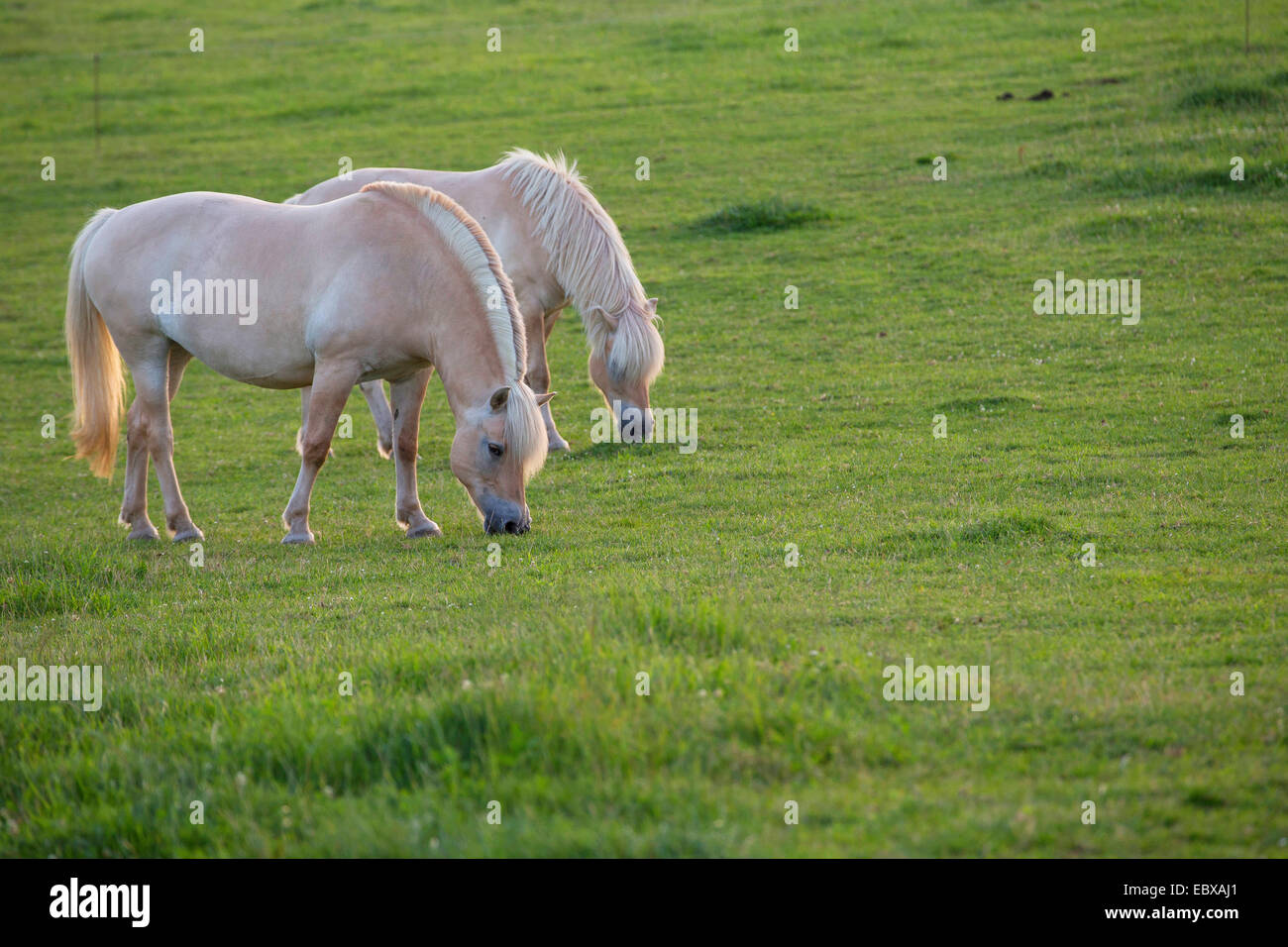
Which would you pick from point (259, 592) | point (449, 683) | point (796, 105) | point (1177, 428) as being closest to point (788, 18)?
point (796, 105)

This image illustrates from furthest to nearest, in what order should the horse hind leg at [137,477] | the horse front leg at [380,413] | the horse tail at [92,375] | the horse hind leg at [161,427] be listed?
the horse front leg at [380,413]
the horse tail at [92,375]
the horse hind leg at [137,477]
the horse hind leg at [161,427]

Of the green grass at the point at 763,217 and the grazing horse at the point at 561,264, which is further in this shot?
the green grass at the point at 763,217

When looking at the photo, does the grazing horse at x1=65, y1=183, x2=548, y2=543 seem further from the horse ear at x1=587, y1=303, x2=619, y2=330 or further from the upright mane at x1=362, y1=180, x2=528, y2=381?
the horse ear at x1=587, y1=303, x2=619, y2=330

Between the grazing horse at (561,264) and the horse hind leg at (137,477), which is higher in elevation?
the grazing horse at (561,264)

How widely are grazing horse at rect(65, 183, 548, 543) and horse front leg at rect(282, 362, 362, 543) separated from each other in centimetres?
1

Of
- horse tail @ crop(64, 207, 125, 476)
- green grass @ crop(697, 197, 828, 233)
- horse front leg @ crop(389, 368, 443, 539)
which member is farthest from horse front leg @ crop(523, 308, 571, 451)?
green grass @ crop(697, 197, 828, 233)

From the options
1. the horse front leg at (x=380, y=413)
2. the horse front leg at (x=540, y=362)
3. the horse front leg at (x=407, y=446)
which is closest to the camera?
the horse front leg at (x=407, y=446)

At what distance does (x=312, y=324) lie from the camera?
28.7 ft

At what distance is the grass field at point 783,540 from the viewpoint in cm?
448

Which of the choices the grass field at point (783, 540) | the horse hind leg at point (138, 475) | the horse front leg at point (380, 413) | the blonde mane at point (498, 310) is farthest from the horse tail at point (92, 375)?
the blonde mane at point (498, 310)

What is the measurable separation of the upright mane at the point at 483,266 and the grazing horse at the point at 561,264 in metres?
2.03

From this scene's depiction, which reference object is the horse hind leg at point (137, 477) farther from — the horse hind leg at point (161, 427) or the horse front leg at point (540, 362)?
the horse front leg at point (540, 362)
